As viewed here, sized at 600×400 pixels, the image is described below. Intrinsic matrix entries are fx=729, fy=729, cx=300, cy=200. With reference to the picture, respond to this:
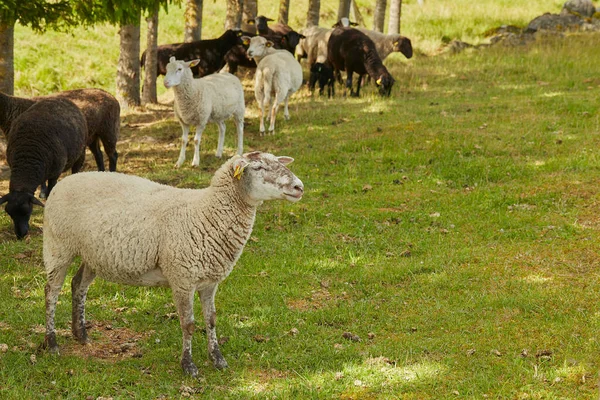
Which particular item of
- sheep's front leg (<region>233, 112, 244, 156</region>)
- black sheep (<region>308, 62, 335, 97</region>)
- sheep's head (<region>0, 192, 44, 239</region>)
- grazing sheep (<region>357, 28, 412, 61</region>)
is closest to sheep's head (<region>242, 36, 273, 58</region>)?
black sheep (<region>308, 62, 335, 97</region>)

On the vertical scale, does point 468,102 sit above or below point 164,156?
above

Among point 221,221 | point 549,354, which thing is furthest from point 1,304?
point 549,354

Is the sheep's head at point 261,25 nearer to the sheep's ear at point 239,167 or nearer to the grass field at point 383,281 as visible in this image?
the grass field at point 383,281

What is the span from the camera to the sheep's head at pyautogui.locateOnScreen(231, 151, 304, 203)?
237 inches

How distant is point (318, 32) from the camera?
76.1ft

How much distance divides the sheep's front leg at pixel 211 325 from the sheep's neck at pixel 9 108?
671 centimetres

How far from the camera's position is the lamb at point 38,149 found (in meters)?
9.44

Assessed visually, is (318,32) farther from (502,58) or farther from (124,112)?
(124,112)

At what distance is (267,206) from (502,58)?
1408 centimetres

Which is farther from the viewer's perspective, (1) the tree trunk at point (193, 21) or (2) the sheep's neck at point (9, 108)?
(1) the tree trunk at point (193, 21)

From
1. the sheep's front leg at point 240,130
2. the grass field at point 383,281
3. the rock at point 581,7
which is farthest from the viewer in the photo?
the rock at point 581,7

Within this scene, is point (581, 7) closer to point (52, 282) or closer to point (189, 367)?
point (189, 367)

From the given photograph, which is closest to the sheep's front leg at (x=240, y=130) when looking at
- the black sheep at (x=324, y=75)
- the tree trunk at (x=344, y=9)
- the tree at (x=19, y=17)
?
the tree at (x=19, y=17)

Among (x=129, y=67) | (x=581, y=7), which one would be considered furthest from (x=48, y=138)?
(x=581, y=7)
